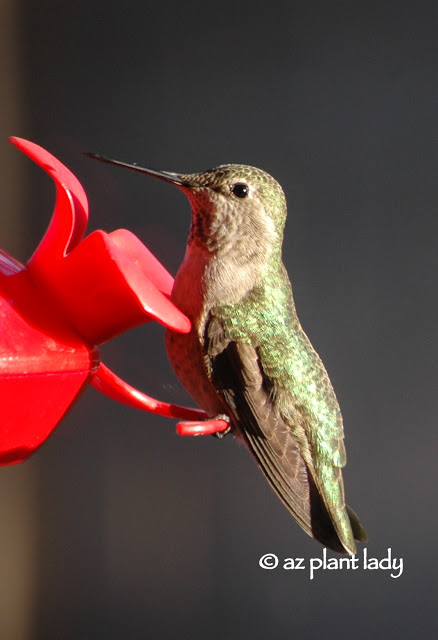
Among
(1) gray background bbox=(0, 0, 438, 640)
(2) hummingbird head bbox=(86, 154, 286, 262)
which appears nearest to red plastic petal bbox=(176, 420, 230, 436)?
(2) hummingbird head bbox=(86, 154, 286, 262)

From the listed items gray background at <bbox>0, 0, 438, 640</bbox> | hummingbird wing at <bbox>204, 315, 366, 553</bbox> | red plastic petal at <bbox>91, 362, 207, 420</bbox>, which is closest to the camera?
red plastic petal at <bbox>91, 362, 207, 420</bbox>

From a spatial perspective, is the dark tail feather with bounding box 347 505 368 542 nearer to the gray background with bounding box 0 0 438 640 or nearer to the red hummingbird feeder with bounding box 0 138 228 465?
the red hummingbird feeder with bounding box 0 138 228 465

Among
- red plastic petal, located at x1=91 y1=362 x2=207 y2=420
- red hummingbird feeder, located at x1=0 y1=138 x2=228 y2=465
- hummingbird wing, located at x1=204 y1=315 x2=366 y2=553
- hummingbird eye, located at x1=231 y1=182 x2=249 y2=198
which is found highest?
hummingbird eye, located at x1=231 y1=182 x2=249 y2=198

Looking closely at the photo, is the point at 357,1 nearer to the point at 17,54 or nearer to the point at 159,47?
the point at 159,47

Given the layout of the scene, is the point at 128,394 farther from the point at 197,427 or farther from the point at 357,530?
the point at 357,530

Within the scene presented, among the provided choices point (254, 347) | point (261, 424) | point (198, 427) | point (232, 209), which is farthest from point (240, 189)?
point (198, 427)

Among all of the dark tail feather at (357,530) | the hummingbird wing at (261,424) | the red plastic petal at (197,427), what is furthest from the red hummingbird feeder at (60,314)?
the dark tail feather at (357,530)

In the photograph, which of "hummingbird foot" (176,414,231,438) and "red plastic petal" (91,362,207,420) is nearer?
"hummingbird foot" (176,414,231,438)

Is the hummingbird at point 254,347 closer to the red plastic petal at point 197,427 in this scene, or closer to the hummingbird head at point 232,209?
the hummingbird head at point 232,209
